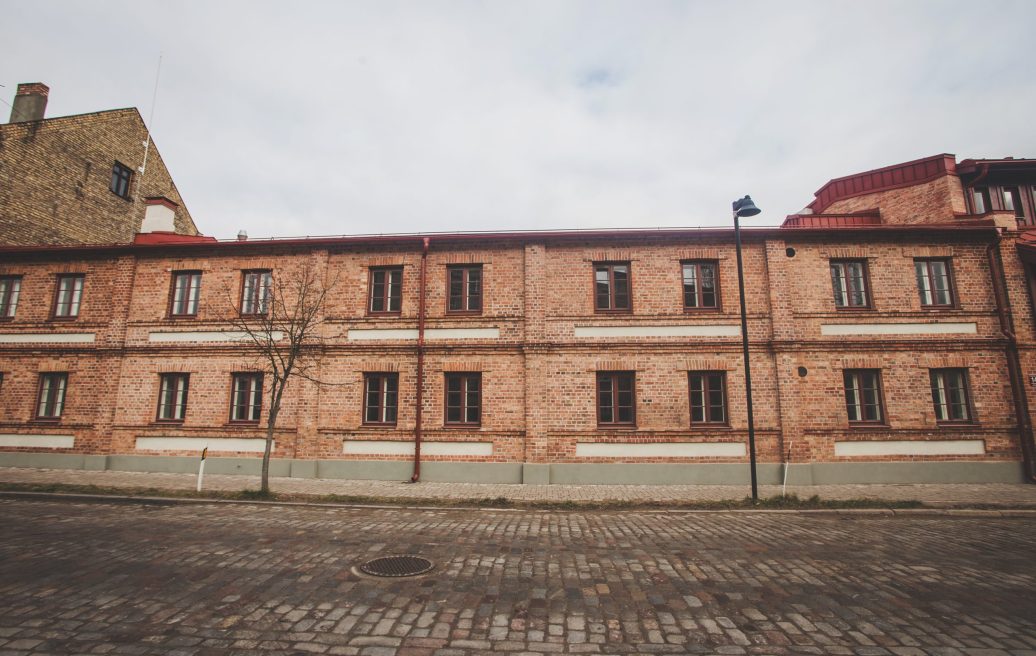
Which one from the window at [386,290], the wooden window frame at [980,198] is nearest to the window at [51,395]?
the window at [386,290]

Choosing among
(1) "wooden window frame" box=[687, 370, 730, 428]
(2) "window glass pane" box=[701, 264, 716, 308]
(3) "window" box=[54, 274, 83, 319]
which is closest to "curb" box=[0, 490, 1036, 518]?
(1) "wooden window frame" box=[687, 370, 730, 428]

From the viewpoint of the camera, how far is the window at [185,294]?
13906mm

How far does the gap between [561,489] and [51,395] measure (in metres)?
15.6

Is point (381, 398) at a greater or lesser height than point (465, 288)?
lesser

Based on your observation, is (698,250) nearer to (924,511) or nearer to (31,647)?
(924,511)

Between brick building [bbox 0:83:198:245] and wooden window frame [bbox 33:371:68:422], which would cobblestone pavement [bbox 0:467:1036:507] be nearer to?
wooden window frame [bbox 33:371:68:422]

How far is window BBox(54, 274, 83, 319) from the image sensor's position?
1420cm

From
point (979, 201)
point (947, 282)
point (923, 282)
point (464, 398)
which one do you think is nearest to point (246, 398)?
point (464, 398)

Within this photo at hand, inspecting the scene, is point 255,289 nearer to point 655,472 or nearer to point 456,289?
point 456,289

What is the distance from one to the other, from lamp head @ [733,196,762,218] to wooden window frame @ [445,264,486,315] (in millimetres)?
6714

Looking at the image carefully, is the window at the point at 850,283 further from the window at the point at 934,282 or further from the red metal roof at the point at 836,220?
the red metal roof at the point at 836,220

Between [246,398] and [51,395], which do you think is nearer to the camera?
[246,398]

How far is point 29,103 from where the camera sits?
60.0 ft

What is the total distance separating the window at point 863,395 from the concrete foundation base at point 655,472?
1.20 meters
